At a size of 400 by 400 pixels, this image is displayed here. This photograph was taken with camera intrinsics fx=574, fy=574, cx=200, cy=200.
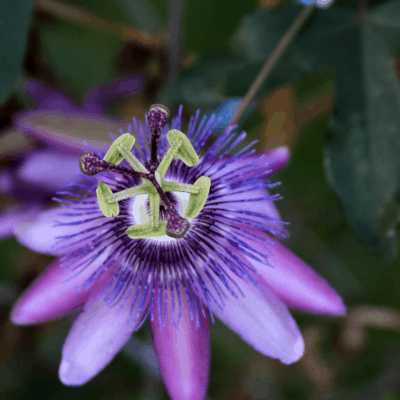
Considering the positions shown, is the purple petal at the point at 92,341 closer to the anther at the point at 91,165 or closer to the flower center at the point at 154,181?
the flower center at the point at 154,181

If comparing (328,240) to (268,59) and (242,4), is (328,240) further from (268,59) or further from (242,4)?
(268,59)

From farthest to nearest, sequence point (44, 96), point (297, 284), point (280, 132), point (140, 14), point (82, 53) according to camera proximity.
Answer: point (82, 53) → point (140, 14) → point (280, 132) → point (44, 96) → point (297, 284)

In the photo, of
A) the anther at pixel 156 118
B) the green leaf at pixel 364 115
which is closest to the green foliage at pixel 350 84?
the green leaf at pixel 364 115

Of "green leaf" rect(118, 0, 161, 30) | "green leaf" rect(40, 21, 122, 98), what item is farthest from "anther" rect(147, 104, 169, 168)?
"green leaf" rect(40, 21, 122, 98)

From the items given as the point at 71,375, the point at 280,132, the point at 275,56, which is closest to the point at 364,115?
the point at 275,56

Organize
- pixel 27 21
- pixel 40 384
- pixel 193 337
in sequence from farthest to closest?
pixel 40 384, pixel 27 21, pixel 193 337

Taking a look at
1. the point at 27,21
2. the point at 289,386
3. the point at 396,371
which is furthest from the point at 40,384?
the point at 27,21

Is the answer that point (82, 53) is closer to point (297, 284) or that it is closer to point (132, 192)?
point (132, 192)
